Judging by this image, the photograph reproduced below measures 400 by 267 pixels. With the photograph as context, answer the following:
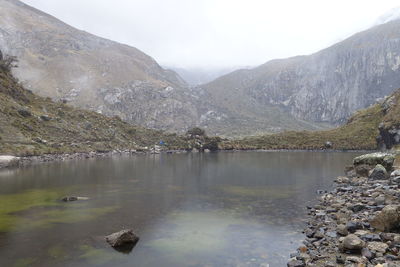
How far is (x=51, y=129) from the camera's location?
378 feet

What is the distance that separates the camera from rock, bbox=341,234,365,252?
787 inches

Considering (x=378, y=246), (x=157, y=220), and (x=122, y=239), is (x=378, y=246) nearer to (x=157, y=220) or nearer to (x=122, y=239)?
(x=122, y=239)

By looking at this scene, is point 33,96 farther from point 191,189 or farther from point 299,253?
point 299,253

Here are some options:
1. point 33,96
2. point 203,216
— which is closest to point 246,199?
point 203,216

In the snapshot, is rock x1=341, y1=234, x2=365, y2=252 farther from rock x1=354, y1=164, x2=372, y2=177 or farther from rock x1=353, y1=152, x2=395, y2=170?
rock x1=354, y1=164, x2=372, y2=177

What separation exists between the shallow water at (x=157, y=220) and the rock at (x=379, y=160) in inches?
333

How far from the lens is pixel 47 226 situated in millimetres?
27578

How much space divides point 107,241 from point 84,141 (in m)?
106

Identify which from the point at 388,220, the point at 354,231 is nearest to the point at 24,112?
the point at 354,231

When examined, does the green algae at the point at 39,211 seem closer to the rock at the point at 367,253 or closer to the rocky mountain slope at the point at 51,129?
the rock at the point at 367,253

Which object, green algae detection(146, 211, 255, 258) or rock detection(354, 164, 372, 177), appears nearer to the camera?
green algae detection(146, 211, 255, 258)

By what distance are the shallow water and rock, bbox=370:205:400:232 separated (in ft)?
A: 18.4

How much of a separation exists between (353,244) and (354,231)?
4121mm

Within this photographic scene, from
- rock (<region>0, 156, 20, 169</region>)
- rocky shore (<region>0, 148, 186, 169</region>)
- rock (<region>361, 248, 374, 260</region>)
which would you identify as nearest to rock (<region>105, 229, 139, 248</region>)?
rock (<region>361, 248, 374, 260</region>)
